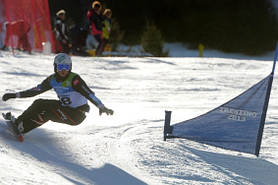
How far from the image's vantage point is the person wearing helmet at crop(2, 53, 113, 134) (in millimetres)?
6016

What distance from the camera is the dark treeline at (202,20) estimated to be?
26438mm

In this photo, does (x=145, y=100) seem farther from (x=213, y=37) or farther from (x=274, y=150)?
(x=213, y=37)

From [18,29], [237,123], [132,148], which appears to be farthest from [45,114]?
[18,29]

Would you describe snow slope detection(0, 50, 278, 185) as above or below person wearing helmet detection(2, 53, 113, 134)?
below

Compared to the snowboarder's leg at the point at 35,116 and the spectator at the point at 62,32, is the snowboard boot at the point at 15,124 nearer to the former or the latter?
the snowboarder's leg at the point at 35,116

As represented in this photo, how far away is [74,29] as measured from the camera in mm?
18094

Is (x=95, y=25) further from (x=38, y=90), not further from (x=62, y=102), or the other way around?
(x=62, y=102)

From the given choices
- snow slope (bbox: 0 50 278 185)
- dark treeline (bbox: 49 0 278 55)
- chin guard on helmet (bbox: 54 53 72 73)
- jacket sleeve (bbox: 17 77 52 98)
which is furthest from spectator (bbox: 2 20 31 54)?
dark treeline (bbox: 49 0 278 55)

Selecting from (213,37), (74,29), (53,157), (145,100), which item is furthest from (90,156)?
(213,37)

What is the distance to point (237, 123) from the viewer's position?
6035mm

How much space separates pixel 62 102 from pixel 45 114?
264 mm

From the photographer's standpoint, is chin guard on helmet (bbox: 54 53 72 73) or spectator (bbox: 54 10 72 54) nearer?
chin guard on helmet (bbox: 54 53 72 73)

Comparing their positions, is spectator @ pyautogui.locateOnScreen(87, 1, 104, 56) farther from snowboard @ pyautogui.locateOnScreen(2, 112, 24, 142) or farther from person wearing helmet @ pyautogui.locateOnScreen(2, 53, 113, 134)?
snowboard @ pyautogui.locateOnScreen(2, 112, 24, 142)

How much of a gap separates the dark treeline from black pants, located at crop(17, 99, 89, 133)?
20.1 metres
